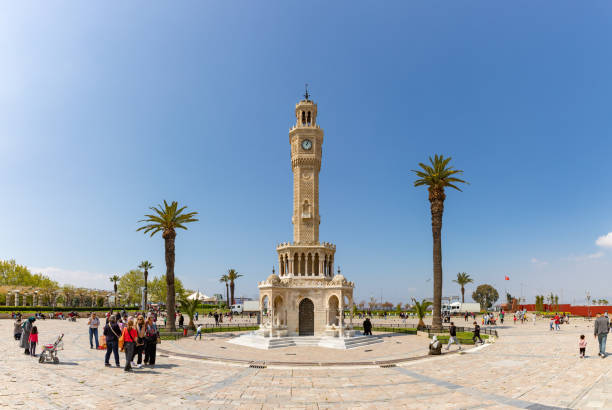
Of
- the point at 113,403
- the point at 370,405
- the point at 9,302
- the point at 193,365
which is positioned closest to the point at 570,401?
the point at 370,405

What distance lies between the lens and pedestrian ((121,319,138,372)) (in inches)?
616

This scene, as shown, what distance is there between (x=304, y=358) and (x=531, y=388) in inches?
522

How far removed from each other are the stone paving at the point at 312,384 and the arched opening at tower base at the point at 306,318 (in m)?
14.4

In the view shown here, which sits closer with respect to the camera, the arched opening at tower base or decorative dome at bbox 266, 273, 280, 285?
decorative dome at bbox 266, 273, 280, 285

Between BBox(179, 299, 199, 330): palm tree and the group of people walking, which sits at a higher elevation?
the group of people walking

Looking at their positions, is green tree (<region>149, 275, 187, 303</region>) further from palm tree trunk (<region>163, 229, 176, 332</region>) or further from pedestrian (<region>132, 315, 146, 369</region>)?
pedestrian (<region>132, 315, 146, 369</region>)

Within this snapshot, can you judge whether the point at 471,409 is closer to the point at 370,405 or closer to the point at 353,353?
the point at 370,405

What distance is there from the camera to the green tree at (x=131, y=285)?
97.6 meters

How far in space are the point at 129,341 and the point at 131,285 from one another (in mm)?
91604

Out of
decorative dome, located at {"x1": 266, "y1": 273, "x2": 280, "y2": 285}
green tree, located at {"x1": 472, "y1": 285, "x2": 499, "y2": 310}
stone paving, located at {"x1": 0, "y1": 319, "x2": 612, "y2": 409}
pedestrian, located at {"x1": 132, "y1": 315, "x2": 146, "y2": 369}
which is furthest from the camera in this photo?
green tree, located at {"x1": 472, "y1": 285, "x2": 499, "y2": 310}

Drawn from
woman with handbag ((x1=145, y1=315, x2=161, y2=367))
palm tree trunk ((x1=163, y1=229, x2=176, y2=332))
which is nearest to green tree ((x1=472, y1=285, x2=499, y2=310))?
palm tree trunk ((x1=163, y1=229, x2=176, y2=332))

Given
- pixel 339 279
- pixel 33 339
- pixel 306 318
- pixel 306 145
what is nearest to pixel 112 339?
pixel 33 339

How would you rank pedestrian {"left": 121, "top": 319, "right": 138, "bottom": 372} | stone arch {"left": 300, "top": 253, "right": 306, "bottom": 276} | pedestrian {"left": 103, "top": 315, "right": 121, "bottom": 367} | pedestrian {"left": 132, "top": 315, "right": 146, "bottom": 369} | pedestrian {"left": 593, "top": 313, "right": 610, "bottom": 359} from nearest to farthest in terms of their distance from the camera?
pedestrian {"left": 121, "top": 319, "right": 138, "bottom": 372} → pedestrian {"left": 132, "top": 315, "right": 146, "bottom": 369} → pedestrian {"left": 103, "top": 315, "right": 121, "bottom": 367} → pedestrian {"left": 593, "top": 313, "right": 610, "bottom": 359} → stone arch {"left": 300, "top": 253, "right": 306, "bottom": 276}

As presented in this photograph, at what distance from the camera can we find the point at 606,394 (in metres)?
12.6
